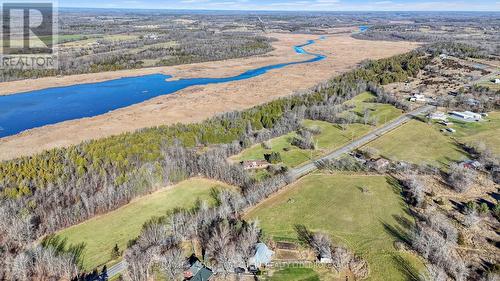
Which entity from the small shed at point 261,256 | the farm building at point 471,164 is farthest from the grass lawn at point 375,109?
the small shed at point 261,256

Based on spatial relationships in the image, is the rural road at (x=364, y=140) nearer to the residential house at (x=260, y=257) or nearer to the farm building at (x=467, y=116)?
the farm building at (x=467, y=116)

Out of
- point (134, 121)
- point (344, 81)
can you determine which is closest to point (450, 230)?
point (134, 121)

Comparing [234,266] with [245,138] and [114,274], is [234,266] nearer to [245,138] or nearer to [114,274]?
[114,274]

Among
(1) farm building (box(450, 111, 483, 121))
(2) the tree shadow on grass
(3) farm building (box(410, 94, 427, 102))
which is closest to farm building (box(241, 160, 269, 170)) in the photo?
(2) the tree shadow on grass

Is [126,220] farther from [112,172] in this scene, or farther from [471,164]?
[471,164]

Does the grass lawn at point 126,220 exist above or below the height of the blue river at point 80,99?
below
